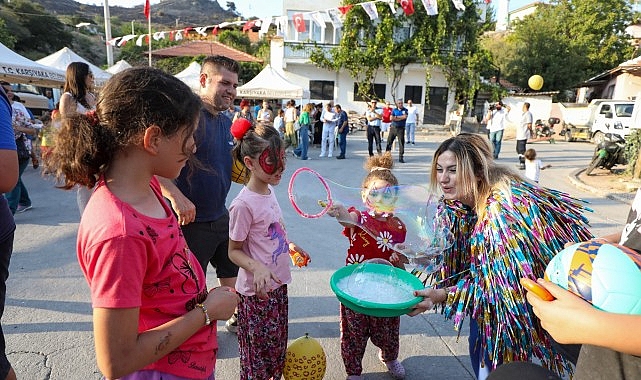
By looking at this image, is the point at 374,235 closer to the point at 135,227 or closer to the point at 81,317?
the point at 135,227

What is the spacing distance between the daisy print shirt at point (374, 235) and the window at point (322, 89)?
23.8 m

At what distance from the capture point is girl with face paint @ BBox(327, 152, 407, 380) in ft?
8.43

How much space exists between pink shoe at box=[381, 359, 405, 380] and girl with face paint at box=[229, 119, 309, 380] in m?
0.83

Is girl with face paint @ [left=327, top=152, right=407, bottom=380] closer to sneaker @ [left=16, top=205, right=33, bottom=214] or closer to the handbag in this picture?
the handbag

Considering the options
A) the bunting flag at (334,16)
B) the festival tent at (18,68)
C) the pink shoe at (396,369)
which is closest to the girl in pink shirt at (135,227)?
the pink shoe at (396,369)

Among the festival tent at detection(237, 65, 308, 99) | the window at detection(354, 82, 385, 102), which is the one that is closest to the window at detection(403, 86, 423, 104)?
the window at detection(354, 82, 385, 102)

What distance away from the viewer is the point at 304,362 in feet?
7.84

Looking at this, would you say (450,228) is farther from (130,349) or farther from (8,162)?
(8,162)

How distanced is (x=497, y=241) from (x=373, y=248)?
1087mm

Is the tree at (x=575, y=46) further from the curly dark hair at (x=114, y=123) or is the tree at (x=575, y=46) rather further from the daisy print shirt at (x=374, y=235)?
the curly dark hair at (x=114, y=123)

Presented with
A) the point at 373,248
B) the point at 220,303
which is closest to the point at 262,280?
the point at 220,303

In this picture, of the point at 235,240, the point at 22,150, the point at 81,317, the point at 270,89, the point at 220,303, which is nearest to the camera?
the point at 220,303

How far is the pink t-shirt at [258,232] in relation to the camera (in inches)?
86.0

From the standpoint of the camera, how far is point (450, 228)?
2098 mm
